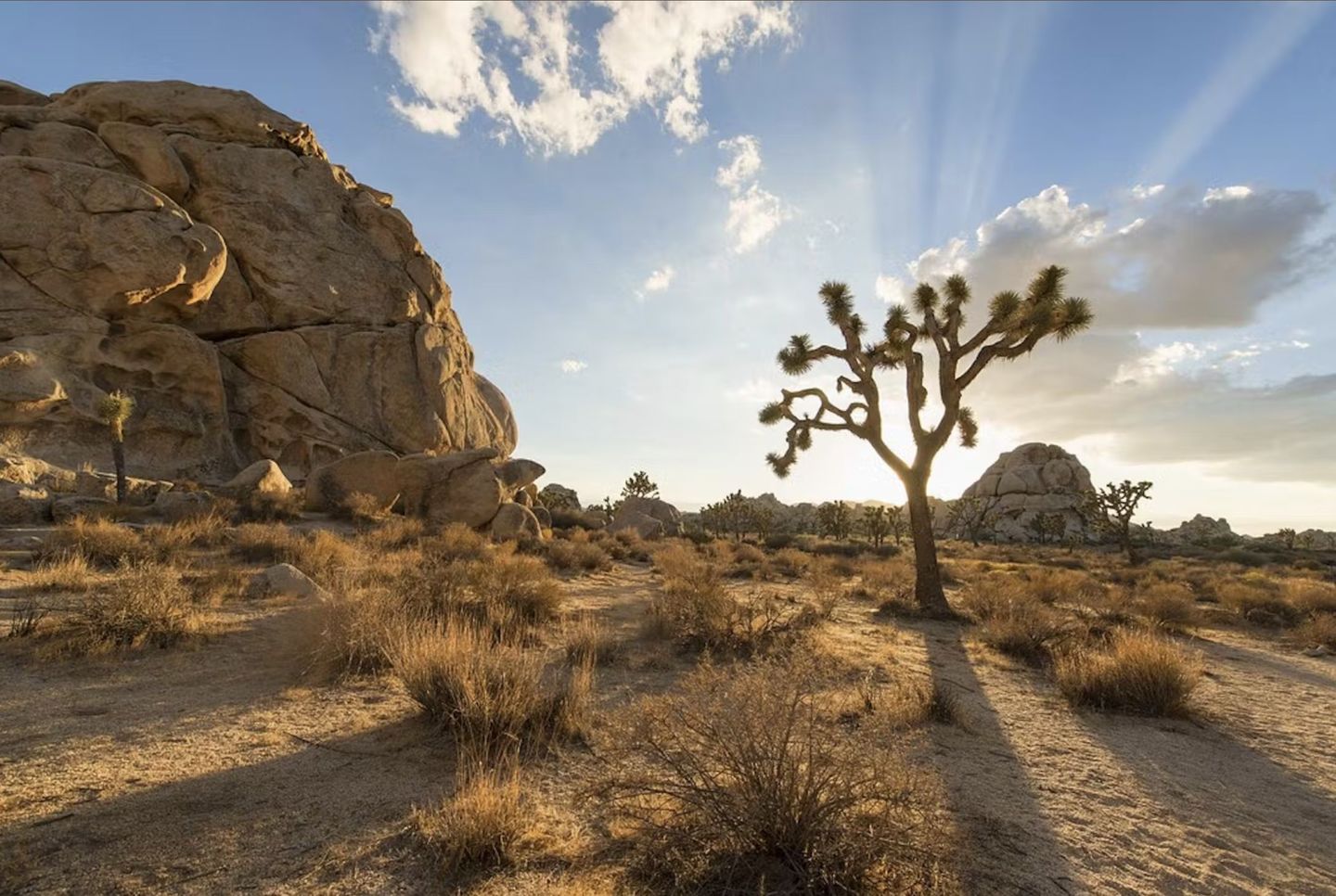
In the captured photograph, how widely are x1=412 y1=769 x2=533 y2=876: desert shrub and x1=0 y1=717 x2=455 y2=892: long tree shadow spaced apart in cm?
25

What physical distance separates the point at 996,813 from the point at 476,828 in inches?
123

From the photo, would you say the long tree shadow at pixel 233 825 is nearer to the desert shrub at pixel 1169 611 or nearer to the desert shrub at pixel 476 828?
the desert shrub at pixel 476 828

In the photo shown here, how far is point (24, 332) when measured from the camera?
2148cm

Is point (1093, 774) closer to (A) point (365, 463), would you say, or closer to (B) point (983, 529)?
(A) point (365, 463)

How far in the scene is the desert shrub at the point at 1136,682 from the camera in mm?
6258

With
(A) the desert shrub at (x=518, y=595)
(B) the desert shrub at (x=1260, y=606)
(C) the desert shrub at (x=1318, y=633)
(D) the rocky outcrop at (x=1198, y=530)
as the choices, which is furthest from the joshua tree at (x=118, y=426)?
(D) the rocky outcrop at (x=1198, y=530)

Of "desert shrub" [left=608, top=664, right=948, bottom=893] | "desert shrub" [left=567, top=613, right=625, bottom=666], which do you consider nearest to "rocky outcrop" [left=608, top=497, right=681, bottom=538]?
"desert shrub" [left=567, top=613, right=625, bottom=666]

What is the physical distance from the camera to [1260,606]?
1388 centimetres

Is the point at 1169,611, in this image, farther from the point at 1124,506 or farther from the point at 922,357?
the point at 1124,506

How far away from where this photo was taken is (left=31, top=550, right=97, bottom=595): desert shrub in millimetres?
8264

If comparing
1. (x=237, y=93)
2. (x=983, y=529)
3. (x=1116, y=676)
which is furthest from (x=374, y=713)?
(x=983, y=529)

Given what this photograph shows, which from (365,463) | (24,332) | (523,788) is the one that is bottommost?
(523,788)

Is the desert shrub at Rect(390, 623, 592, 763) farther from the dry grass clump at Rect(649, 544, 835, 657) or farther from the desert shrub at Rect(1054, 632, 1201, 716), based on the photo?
the desert shrub at Rect(1054, 632, 1201, 716)

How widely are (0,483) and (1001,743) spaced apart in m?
21.2
